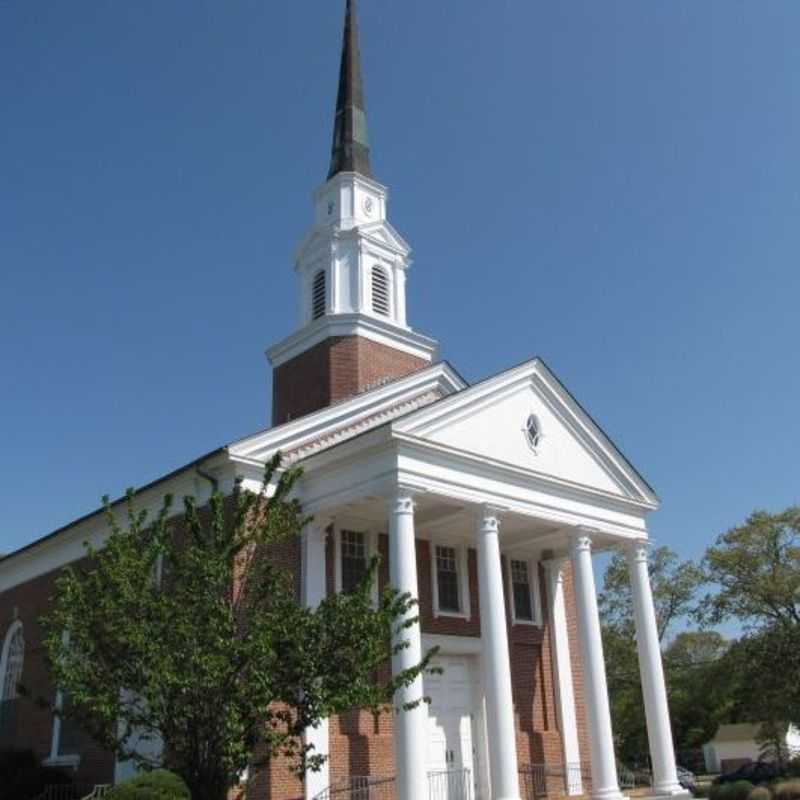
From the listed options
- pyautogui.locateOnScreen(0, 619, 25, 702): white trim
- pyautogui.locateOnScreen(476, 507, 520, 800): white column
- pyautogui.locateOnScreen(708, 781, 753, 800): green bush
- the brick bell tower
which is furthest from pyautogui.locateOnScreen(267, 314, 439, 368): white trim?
pyautogui.locateOnScreen(708, 781, 753, 800): green bush

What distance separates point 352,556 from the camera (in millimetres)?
21125

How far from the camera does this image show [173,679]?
437 inches

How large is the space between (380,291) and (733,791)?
1605 centimetres

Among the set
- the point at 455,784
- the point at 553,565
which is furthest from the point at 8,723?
the point at 553,565

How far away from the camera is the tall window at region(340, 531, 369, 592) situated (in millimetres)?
20781

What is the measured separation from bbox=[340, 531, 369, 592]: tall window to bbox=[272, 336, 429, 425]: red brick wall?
4715 mm

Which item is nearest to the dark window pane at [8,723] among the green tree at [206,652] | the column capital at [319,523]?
the column capital at [319,523]

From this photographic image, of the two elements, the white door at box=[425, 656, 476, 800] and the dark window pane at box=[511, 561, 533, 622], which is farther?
the dark window pane at box=[511, 561, 533, 622]

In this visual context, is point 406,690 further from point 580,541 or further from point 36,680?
point 36,680

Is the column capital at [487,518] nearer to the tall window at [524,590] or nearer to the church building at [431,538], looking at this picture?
the church building at [431,538]

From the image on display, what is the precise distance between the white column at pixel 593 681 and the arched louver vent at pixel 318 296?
998 cm

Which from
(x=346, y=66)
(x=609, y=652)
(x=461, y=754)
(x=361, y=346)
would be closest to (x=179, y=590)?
(x=461, y=754)

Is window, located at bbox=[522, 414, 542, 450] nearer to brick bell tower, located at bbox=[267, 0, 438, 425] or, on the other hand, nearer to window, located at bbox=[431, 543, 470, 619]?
window, located at bbox=[431, 543, 470, 619]

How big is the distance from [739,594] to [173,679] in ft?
102
